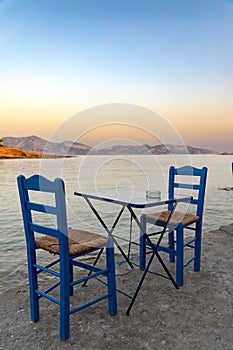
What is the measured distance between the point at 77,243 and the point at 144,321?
66 cm

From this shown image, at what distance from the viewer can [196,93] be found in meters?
7.11

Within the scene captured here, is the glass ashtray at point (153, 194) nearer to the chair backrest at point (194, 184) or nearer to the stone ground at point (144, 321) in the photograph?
the chair backrest at point (194, 184)

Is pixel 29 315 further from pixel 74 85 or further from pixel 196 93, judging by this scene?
pixel 196 93

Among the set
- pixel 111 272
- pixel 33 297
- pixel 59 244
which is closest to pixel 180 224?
pixel 111 272

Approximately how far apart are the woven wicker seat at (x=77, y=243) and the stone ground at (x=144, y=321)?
1.59ft

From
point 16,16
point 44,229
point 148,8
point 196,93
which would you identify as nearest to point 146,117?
point 44,229

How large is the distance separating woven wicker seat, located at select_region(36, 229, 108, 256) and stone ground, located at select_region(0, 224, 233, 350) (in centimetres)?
49

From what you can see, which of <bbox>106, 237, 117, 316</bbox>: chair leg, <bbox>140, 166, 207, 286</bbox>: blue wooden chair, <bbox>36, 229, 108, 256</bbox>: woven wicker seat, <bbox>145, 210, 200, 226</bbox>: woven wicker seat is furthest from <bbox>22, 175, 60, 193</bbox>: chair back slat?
<bbox>145, 210, 200, 226</bbox>: woven wicker seat

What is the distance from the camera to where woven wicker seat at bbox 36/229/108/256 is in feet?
5.91

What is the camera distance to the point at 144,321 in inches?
73.5

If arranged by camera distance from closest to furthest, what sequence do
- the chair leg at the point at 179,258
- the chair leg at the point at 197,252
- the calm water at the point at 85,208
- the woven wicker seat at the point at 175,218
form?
the chair leg at the point at 179,258
the woven wicker seat at the point at 175,218
the chair leg at the point at 197,252
the calm water at the point at 85,208

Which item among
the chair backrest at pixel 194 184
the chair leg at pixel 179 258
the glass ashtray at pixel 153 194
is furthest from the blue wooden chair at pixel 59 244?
the chair backrest at pixel 194 184

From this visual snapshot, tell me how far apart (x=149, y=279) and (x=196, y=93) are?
570 cm

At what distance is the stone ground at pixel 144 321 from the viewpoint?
1.65 metres
